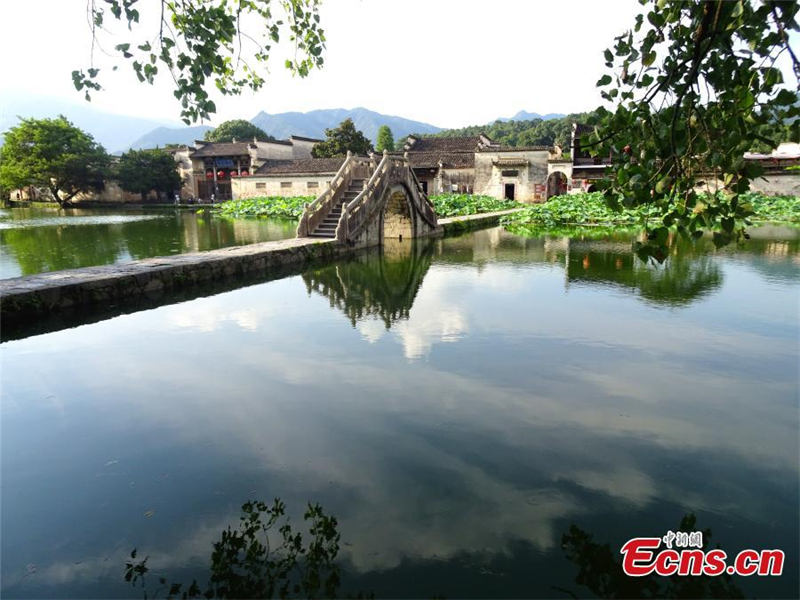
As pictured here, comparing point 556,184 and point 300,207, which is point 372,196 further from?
point 556,184

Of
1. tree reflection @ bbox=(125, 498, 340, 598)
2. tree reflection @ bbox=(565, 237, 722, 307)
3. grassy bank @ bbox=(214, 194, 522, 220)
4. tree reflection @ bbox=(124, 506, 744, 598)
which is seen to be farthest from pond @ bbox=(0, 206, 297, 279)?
tree reflection @ bbox=(565, 237, 722, 307)

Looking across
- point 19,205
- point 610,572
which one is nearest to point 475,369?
point 610,572

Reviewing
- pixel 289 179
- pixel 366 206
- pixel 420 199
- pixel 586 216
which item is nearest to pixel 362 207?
pixel 366 206

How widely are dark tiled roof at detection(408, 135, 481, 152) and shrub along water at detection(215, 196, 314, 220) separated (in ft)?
47.0

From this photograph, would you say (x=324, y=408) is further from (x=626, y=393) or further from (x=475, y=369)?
(x=626, y=393)

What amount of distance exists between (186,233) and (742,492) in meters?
23.6

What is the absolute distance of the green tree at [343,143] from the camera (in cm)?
5519

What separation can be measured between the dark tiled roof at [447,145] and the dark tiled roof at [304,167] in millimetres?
7903

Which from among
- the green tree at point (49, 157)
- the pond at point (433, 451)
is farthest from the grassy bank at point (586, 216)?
the green tree at point (49, 157)

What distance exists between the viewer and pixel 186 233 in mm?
23594

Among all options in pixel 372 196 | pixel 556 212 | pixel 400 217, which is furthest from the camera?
pixel 556 212

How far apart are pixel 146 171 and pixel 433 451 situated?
5337 centimetres

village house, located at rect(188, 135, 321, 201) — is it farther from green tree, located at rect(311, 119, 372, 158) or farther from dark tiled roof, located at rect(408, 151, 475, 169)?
dark tiled roof, located at rect(408, 151, 475, 169)

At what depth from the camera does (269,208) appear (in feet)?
120
